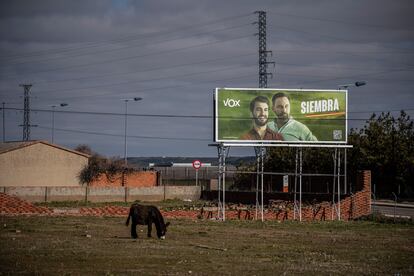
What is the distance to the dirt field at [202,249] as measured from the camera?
64.4ft

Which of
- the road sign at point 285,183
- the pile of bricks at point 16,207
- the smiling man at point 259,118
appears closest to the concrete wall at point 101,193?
the pile of bricks at point 16,207

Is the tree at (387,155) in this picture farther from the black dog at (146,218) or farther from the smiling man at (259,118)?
the black dog at (146,218)

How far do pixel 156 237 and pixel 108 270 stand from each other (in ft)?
32.6

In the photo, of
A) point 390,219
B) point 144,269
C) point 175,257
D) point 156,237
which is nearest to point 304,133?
point 390,219

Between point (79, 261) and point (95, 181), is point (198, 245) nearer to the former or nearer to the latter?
point (79, 261)

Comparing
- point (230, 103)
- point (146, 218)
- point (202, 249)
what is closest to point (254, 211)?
point (230, 103)

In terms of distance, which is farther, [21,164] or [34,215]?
[21,164]

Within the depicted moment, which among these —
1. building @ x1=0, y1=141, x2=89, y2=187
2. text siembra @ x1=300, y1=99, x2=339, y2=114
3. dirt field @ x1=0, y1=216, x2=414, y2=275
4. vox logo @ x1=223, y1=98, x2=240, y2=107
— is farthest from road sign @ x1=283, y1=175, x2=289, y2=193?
building @ x1=0, y1=141, x2=89, y2=187

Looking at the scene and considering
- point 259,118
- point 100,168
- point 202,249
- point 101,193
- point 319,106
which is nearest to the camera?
point 202,249

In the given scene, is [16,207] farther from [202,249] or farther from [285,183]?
[202,249]

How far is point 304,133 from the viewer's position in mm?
43969

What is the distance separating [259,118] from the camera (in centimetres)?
4316

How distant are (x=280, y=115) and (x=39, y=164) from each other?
119 ft

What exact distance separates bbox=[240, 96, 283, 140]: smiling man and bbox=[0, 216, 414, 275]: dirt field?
305 inches
